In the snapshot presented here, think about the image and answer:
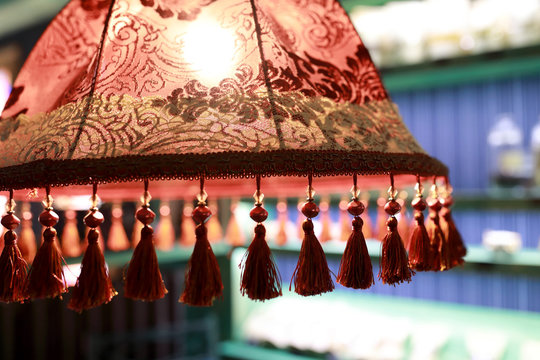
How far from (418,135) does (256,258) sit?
5.68ft

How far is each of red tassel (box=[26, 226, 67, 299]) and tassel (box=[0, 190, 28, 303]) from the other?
0.08 feet

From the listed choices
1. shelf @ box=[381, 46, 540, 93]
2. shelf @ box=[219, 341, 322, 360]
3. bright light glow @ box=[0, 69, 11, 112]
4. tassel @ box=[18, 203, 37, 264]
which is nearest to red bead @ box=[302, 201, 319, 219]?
tassel @ box=[18, 203, 37, 264]

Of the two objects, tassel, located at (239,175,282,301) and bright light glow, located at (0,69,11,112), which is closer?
tassel, located at (239,175,282,301)

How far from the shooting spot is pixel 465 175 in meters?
2.03

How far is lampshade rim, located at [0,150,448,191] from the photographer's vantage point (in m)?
0.49

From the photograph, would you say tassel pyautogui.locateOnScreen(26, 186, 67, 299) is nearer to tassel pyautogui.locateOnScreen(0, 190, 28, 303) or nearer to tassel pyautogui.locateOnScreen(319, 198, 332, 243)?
tassel pyautogui.locateOnScreen(0, 190, 28, 303)

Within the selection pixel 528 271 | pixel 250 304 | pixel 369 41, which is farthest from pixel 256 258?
pixel 250 304

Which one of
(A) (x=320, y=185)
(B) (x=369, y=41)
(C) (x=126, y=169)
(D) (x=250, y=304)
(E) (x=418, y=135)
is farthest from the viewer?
(D) (x=250, y=304)

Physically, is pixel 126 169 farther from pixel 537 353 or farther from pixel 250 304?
pixel 250 304

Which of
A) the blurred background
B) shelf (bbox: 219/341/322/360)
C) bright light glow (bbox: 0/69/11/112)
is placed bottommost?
shelf (bbox: 219/341/322/360)

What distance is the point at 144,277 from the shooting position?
0.56m

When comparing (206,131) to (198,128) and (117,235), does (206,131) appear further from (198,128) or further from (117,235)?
(117,235)

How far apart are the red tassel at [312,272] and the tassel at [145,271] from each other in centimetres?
16

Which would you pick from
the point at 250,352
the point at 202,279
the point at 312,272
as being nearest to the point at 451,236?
the point at 312,272
